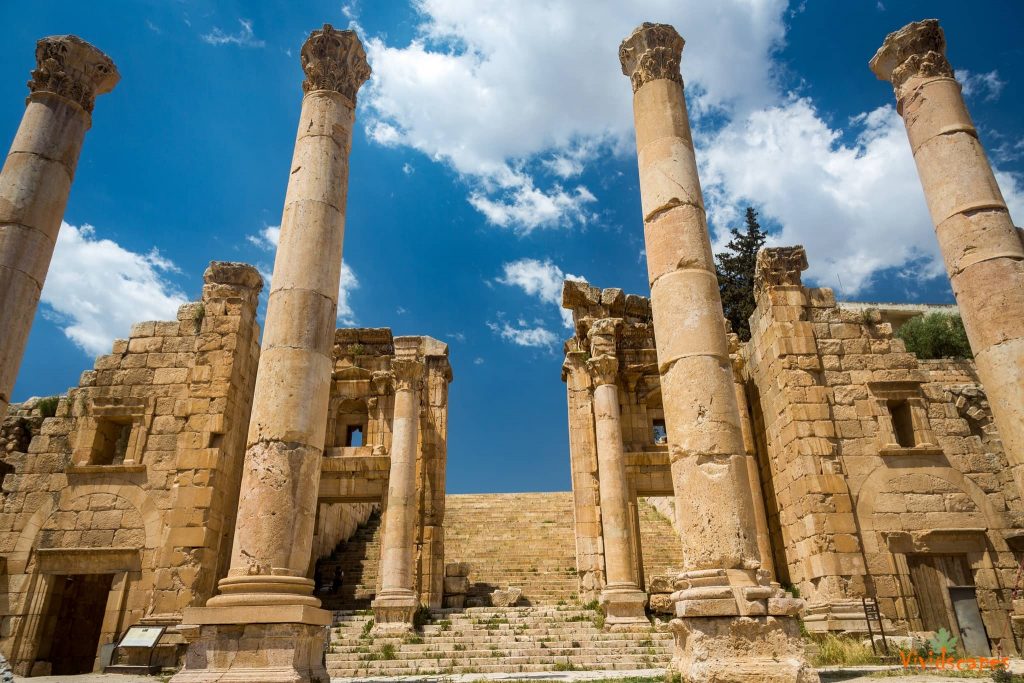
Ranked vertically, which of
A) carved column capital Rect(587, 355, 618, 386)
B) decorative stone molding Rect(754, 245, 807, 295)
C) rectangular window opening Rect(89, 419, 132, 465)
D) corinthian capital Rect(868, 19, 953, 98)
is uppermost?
corinthian capital Rect(868, 19, 953, 98)

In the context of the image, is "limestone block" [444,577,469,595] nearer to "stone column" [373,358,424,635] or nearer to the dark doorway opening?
"stone column" [373,358,424,635]

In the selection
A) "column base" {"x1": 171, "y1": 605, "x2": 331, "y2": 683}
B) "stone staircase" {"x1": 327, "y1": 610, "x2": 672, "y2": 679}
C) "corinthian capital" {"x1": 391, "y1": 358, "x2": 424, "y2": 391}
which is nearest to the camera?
"column base" {"x1": 171, "y1": 605, "x2": 331, "y2": 683}

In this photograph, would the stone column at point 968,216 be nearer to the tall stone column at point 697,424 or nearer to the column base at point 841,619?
the tall stone column at point 697,424

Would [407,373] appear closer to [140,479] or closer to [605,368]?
[605,368]

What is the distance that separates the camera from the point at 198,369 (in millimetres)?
15703

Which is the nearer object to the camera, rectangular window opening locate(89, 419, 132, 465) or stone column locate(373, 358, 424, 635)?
rectangular window opening locate(89, 419, 132, 465)

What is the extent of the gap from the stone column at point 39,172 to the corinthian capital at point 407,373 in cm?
958

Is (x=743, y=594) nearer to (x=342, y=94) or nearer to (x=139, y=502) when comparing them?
(x=342, y=94)

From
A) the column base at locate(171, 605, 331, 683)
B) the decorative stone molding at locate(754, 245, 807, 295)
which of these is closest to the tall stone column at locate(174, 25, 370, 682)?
the column base at locate(171, 605, 331, 683)

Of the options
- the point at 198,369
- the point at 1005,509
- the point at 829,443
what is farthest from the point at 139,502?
the point at 1005,509

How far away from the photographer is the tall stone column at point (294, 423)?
23.9 ft

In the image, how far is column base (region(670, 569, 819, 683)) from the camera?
6738 mm

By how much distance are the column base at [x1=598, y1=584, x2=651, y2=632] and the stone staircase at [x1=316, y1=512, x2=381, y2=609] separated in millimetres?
8352

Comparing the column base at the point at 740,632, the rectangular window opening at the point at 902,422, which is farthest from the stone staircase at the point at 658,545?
the column base at the point at 740,632
